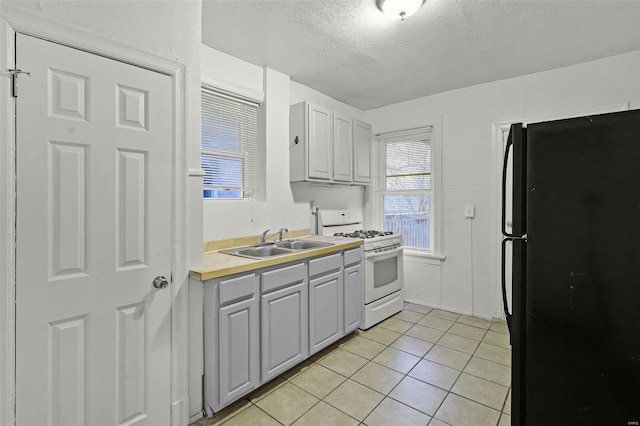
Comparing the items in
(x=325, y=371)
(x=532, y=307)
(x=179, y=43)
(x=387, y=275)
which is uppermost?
(x=179, y=43)

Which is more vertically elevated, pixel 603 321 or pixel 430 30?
pixel 430 30

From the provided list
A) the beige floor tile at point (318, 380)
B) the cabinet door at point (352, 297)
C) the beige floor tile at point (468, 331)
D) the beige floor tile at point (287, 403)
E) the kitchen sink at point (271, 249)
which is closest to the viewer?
the beige floor tile at point (287, 403)

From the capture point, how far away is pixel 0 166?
1.27 metres

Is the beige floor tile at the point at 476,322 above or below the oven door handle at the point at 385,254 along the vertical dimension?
below

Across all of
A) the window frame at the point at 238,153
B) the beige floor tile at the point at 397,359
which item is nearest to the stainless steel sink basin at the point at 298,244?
the window frame at the point at 238,153

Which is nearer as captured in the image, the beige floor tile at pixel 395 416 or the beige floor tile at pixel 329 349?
the beige floor tile at pixel 395 416

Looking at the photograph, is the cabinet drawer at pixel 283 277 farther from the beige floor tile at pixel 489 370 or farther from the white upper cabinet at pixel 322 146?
the beige floor tile at pixel 489 370

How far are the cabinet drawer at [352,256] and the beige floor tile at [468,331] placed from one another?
120 centimetres

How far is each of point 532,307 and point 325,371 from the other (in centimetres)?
174

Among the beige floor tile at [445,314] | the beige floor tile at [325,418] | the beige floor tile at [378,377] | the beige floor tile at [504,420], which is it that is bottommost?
the beige floor tile at [325,418]

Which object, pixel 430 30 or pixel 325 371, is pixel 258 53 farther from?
pixel 325 371

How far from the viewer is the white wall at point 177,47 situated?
1.50 metres

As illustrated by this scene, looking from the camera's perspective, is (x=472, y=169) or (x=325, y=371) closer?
(x=325, y=371)

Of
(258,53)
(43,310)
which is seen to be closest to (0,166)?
(43,310)
